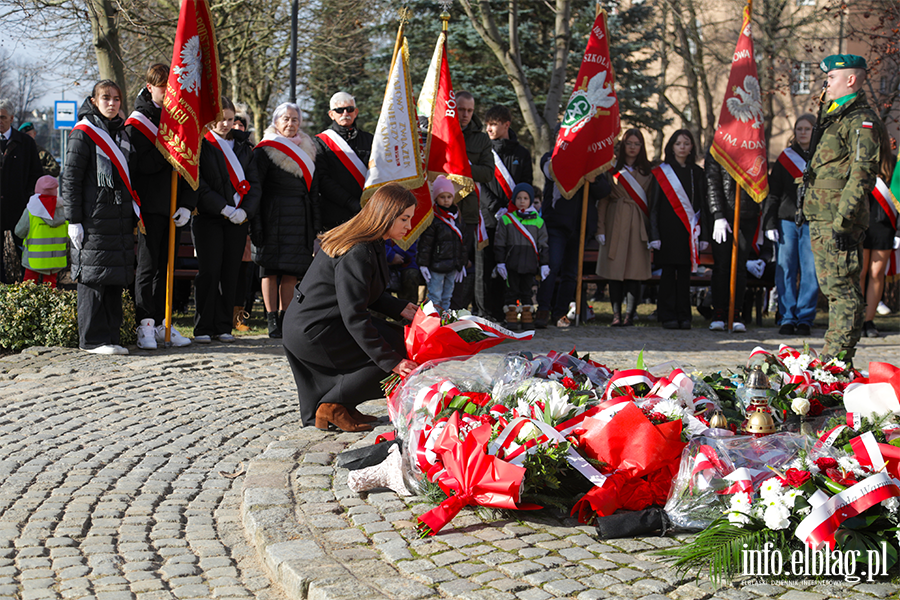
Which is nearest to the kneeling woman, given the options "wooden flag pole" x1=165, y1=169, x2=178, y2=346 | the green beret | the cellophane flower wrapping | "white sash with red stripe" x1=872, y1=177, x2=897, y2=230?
the cellophane flower wrapping

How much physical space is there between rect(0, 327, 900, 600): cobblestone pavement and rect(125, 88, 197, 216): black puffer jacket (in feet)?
7.77

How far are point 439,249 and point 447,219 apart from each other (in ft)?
1.10

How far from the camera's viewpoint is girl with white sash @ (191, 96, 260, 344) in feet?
29.7

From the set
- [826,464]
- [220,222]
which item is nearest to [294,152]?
[220,222]

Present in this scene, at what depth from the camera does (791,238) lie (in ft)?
36.4

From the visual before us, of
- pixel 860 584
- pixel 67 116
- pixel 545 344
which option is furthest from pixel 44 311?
pixel 67 116

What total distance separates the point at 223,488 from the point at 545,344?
508 cm

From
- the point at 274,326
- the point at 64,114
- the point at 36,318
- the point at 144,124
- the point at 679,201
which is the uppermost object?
the point at 64,114

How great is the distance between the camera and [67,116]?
2023 cm

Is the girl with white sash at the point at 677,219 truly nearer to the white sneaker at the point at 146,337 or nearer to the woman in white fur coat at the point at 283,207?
the woman in white fur coat at the point at 283,207

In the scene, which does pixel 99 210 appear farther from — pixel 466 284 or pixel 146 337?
pixel 466 284

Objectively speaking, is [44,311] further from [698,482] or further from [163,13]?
[163,13]

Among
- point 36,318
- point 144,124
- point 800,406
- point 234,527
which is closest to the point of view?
point 234,527

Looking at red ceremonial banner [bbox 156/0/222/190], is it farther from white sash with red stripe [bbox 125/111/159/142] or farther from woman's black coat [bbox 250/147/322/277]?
woman's black coat [bbox 250/147/322/277]
